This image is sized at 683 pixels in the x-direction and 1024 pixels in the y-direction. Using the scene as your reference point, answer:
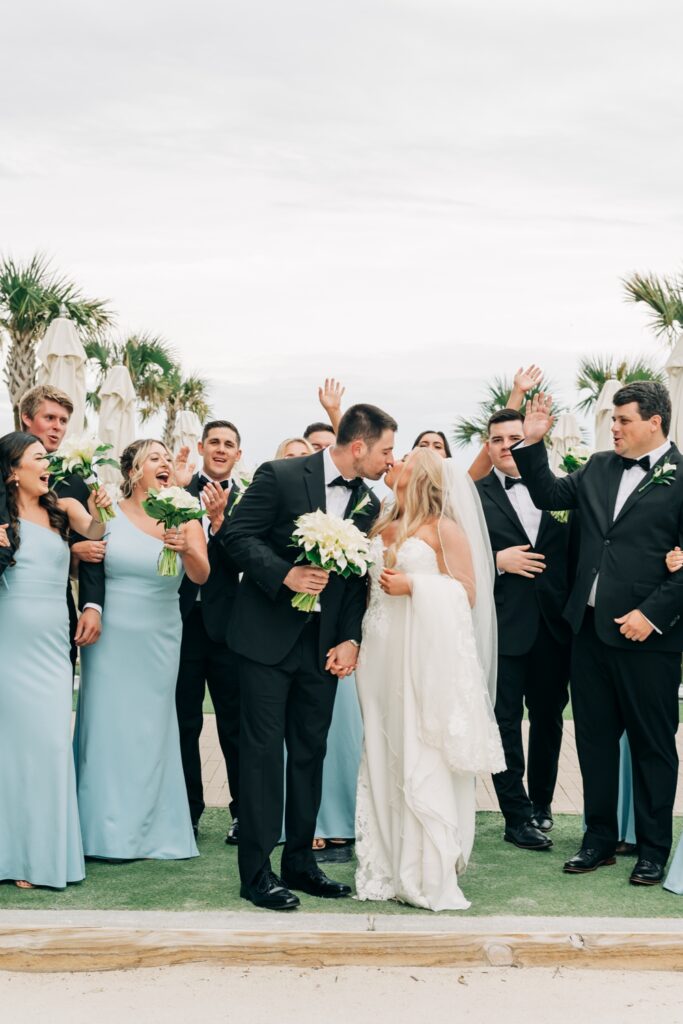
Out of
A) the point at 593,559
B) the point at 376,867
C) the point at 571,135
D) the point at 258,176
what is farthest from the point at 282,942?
the point at 571,135

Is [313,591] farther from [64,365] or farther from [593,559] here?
[64,365]

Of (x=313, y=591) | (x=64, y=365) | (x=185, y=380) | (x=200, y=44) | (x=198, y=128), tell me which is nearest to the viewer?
(x=313, y=591)

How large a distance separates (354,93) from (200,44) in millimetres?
1132

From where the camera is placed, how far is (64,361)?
13359 mm

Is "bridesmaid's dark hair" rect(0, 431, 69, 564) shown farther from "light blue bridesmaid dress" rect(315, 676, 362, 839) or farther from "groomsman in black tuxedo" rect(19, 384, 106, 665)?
"light blue bridesmaid dress" rect(315, 676, 362, 839)

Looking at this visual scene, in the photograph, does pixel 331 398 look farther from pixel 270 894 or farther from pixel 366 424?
pixel 270 894

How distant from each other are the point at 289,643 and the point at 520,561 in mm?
1664

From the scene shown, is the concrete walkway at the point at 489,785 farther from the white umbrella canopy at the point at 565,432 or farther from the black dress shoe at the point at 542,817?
the white umbrella canopy at the point at 565,432

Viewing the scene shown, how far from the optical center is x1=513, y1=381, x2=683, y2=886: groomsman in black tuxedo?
18.2 feet

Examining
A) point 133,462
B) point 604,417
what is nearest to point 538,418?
point 133,462

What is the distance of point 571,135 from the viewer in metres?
9.45

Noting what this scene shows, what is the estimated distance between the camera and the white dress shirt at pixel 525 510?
250 inches

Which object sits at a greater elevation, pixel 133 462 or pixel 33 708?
pixel 133 462

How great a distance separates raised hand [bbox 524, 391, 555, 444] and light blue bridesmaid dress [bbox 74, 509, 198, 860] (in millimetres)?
2041
